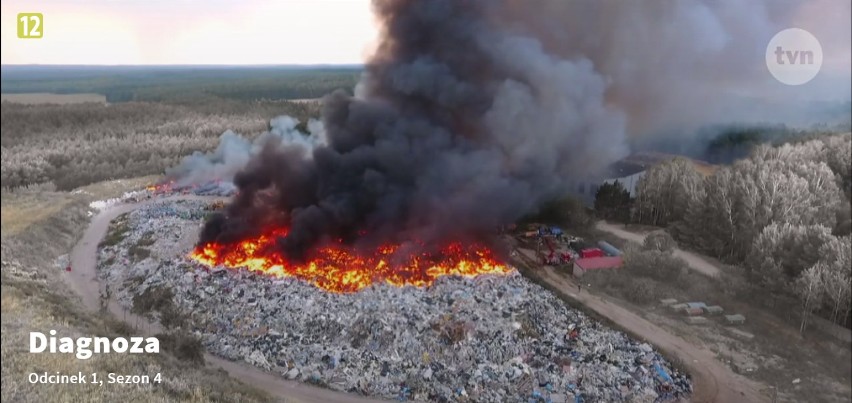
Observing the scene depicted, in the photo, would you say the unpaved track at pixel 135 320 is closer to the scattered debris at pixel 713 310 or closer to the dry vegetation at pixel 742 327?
the dry vegetation at pixel 742 327

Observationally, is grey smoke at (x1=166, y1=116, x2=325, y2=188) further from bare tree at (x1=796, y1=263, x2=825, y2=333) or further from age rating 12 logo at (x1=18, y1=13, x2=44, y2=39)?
bare tree at (x1=796, y1=263, x2=825, y2=333)

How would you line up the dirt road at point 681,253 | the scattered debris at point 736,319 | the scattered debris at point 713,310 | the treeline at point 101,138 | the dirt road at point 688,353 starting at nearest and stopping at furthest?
the treeline at point 101,138
the dirt road at point 688,353
the scattered debris at point 736,319
the scattered debris at point 713,310
the dirt road at point 681,253

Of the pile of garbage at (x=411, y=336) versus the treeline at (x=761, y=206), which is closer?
the pile of garbage at (x=411, y=336)

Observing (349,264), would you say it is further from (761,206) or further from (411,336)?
(761,206)

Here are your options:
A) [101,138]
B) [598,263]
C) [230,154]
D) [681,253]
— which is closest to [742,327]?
[681,253]

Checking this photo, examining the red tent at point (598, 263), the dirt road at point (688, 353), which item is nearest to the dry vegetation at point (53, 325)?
the dirt road at point (688, 353)

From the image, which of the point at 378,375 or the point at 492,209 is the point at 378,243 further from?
the point at 378,375

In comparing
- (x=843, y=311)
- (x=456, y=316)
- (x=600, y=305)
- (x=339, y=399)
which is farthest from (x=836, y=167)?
(x=339, y=399)
